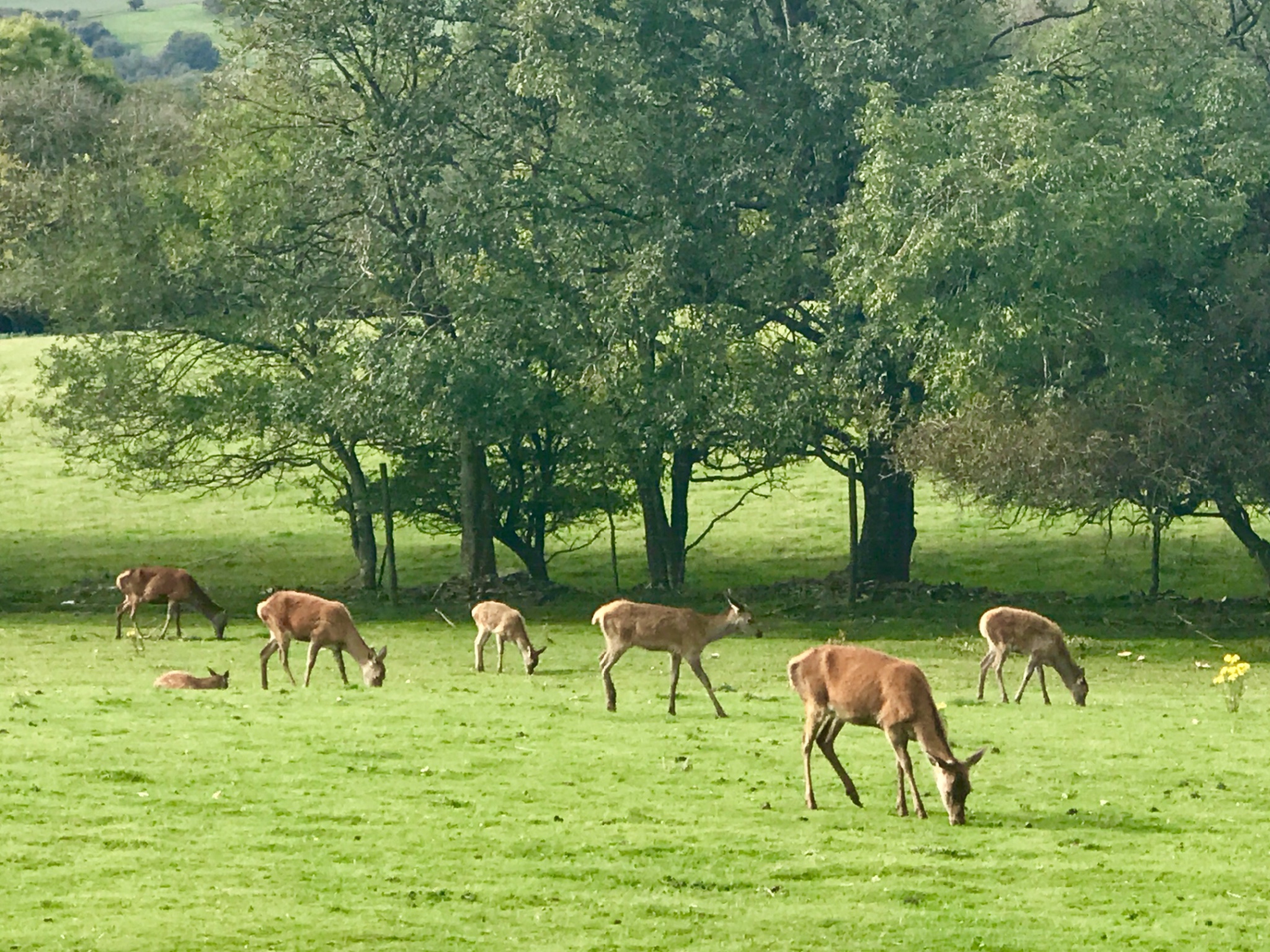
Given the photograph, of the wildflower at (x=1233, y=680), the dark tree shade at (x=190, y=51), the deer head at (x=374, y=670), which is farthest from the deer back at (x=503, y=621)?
the dark tree shade at (x=190, y=51)

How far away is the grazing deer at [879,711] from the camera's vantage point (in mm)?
13531

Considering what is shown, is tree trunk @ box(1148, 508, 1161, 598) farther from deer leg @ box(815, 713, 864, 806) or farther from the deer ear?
the deer ear

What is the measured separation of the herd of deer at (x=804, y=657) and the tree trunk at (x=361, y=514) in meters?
4.99

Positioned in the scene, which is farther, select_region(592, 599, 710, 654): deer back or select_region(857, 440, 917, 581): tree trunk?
select_region(857, 440, 917, 581): tree trunk

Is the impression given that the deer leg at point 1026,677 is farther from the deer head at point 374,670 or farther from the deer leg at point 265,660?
the deer leg at point 265,660

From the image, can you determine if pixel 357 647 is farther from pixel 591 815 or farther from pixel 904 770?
pixel 904 770

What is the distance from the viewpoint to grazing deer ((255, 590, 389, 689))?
2181 centimetres

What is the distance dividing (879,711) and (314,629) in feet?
32.0

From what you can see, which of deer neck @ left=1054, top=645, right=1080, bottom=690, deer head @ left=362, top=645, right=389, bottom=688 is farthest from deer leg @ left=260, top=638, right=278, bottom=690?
deer neck @ left=1054, top=645, right=1080, bottom=690

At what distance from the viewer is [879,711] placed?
44.8 feet

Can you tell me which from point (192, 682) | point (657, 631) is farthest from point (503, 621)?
point (657, 631)

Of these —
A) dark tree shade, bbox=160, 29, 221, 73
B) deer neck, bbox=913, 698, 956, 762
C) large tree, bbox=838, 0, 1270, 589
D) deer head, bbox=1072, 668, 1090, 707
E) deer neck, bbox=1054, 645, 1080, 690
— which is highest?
dark tree shade, bbox=160, 29, 221, 73

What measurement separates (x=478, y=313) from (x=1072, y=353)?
9.49m

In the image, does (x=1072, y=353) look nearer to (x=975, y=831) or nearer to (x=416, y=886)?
(x=975, y=831)
